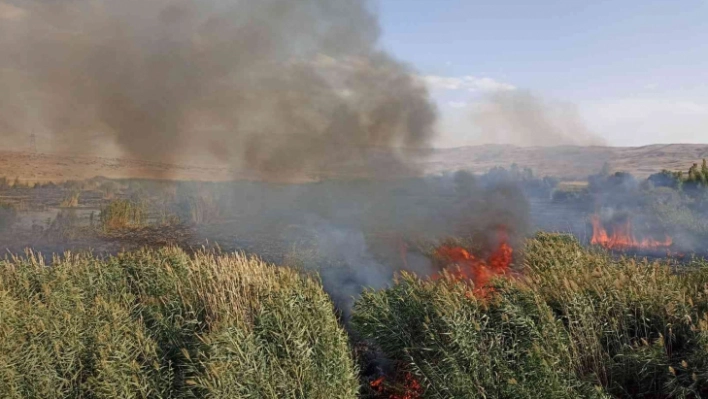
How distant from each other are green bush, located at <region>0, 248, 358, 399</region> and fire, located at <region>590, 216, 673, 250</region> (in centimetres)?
1386

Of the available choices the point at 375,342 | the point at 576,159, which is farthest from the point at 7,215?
the point at 576,159

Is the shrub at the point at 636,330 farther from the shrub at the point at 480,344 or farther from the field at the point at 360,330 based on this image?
the shrub at the point at 480,344

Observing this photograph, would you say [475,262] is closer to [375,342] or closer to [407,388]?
[375,342]

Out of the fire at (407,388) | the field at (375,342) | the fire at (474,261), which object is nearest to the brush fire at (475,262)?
the fire at (474,261)

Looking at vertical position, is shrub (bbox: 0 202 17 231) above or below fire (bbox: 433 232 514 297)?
below

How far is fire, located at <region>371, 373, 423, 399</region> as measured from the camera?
707 cm

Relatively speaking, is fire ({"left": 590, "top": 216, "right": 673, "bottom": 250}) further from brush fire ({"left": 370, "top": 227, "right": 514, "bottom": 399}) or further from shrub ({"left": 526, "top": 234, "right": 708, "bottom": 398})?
shrub ({"left": 526, "top": 234, "right": 708, "bottom": 398})

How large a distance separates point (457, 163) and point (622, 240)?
9318 centimetres

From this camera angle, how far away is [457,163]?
111188 millimetres

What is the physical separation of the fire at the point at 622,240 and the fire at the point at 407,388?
41.5ft

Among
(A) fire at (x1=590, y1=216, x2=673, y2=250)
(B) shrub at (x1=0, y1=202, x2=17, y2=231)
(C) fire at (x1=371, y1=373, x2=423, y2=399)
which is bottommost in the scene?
(B) shrub at (x1=0, y1=202, x2=17, y2=231)

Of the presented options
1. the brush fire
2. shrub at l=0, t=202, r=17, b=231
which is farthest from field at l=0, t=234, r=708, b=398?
shrub at l=0, t=202, r=17, b=231

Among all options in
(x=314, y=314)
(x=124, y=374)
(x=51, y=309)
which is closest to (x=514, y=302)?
(x=314, y=314)

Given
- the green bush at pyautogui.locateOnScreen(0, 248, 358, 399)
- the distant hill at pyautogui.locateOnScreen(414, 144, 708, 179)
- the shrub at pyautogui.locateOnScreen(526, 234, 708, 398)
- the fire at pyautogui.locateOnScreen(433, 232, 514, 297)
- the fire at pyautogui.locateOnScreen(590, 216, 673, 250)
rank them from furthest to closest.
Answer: the distant hill at pyautogui.locateOnScreen(414, 144, 708, 179), the fire at pyautogui.locateOnScreen(590, 216, 673, 250), the fire at pyautogui.locateOnScreen(433, 232, 514, 297), the green bush at pyautogui.locateOnScreen(0, 248, 358, 399), the shrub at pyautogui.locateOnScreen(526, 234, 708, 398)
